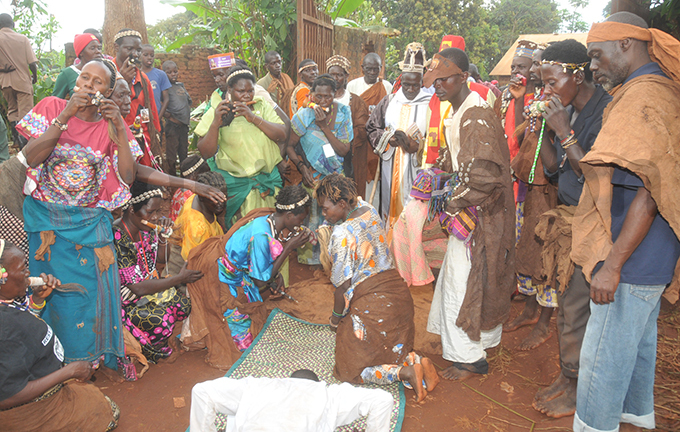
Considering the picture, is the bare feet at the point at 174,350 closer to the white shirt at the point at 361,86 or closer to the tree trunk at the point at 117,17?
the white shirt at the point at 361,86

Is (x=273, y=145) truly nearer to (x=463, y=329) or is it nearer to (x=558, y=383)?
(x=463, y=329)

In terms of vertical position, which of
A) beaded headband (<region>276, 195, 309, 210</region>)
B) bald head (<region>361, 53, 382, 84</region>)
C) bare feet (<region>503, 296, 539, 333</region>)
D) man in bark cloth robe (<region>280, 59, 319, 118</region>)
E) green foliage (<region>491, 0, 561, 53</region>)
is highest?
green foliage (<region>491, 0, 561, 53</region>)

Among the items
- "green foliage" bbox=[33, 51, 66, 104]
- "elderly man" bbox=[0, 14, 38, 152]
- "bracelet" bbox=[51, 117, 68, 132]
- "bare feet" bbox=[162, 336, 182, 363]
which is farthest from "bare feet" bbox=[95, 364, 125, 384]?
"green foliage" bbox=[33, 51, 66, 104]

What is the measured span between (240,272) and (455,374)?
181cm

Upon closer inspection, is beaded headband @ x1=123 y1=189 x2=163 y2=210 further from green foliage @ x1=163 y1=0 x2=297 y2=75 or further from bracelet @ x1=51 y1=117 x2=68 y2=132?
green foliage @ x1=163 y1=0 x2=297 y2=75

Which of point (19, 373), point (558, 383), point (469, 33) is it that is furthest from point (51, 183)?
point (469, 33)

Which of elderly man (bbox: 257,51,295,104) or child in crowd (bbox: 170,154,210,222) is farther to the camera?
elderly man (bbox: 257,51,295,104)

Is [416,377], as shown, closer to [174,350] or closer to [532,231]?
[532,231]

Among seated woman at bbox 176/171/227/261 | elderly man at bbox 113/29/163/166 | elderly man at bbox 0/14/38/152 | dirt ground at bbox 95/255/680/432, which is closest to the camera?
dirt ground at bbox 95/255/680/432

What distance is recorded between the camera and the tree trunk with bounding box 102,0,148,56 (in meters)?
6.83

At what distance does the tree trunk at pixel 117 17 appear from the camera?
6828 millimetres

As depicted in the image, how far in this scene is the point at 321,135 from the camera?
4.80 m

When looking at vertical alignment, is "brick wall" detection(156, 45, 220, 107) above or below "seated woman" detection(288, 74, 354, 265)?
above

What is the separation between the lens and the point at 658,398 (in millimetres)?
3148
